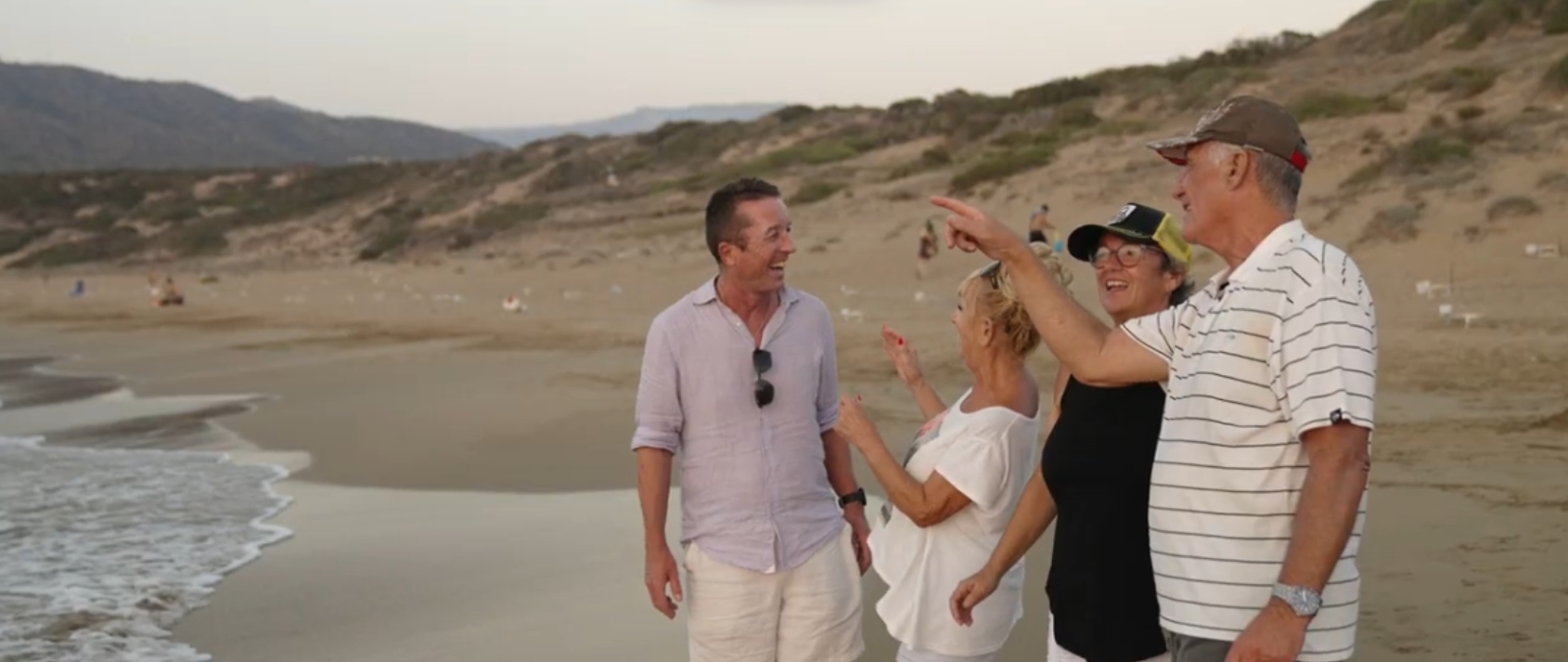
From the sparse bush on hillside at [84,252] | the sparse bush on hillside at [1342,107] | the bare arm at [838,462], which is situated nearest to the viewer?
the bare arm at [838,462]

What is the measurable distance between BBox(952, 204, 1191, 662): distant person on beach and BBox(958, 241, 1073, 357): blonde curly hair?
0.72 feet

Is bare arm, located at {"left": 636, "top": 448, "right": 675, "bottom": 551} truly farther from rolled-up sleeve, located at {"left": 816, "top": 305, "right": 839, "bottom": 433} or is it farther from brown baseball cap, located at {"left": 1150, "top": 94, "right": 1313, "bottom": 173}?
brown baseball cap, located at {"left": 1150, "top": 94, "right": 1313, "bottom": 173}

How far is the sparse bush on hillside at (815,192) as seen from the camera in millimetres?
26625

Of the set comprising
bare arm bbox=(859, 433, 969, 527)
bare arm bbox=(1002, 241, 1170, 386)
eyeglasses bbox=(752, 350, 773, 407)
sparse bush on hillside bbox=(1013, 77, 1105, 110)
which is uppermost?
sparse bush on hillside bbox=(1013, 77, 1105, 110)

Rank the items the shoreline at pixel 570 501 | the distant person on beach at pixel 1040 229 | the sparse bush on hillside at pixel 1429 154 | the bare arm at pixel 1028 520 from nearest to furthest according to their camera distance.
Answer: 1. the bare arm at pixel 1028 520
2. the shoreline at pixel 570 501
3. the distant person on beach at pixel 1040 229
4. the sparse bush on hillside at pixel 1429 154

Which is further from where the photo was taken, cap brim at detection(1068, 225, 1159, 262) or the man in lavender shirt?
the man in lavender shirt

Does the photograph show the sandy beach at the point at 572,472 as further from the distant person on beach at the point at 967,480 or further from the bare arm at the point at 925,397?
the distant person on beach at the point at 967,480

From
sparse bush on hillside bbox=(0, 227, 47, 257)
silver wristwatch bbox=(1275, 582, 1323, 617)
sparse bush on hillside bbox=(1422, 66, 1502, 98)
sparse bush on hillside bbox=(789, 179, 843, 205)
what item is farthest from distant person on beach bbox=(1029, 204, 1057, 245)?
sparse bush on hillside bbox=(0, 227, 47, 257)

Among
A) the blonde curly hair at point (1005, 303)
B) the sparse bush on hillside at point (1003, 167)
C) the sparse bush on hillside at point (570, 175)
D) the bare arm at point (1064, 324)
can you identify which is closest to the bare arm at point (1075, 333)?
the bare arm at point (1064, 324)

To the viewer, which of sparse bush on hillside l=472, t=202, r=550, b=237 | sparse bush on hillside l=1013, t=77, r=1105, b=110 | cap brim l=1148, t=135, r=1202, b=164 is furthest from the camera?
sparse bush on hillside l=472, t=202, r=550, b=237

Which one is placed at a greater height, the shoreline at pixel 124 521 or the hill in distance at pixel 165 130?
the hill in distance at pixel 165 130

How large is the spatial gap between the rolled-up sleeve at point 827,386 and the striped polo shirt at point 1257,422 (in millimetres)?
1530

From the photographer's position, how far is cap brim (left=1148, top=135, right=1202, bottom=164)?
2.68 m

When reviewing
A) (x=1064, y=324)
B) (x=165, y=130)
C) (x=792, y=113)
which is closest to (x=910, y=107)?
(x=792, y=113)
